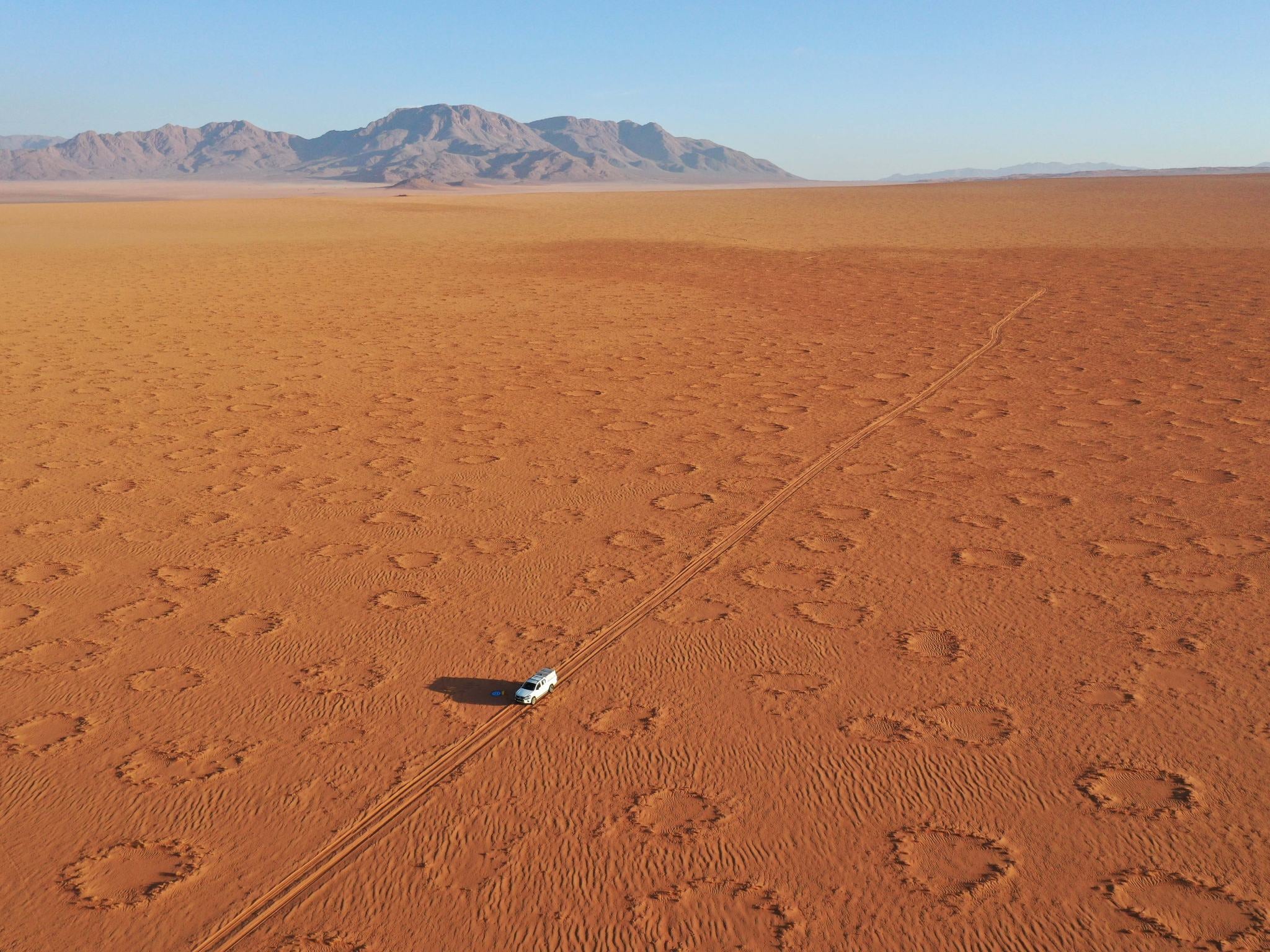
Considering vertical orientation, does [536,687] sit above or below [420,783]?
above

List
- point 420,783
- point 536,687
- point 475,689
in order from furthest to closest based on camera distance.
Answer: point 475,689 < point 536,687 < point 420,783

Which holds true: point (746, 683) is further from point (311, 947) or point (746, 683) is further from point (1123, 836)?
point (311, 947)

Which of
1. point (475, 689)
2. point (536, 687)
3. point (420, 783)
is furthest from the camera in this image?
point (475, 689)

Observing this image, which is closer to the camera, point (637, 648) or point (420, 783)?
point (420, 783)

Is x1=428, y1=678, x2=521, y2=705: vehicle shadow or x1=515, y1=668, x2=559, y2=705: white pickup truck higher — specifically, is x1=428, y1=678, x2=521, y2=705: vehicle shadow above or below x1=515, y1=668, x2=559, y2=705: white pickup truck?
below

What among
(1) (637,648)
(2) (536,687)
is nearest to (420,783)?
(2) (536,687)

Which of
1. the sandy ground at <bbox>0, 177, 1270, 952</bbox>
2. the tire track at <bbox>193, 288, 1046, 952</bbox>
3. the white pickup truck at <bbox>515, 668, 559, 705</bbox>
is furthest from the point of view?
the white pickup truck at <bbox>515, 668, 559, 705</bbox>

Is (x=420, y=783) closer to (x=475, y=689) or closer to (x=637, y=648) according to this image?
(x=475, y=689)
